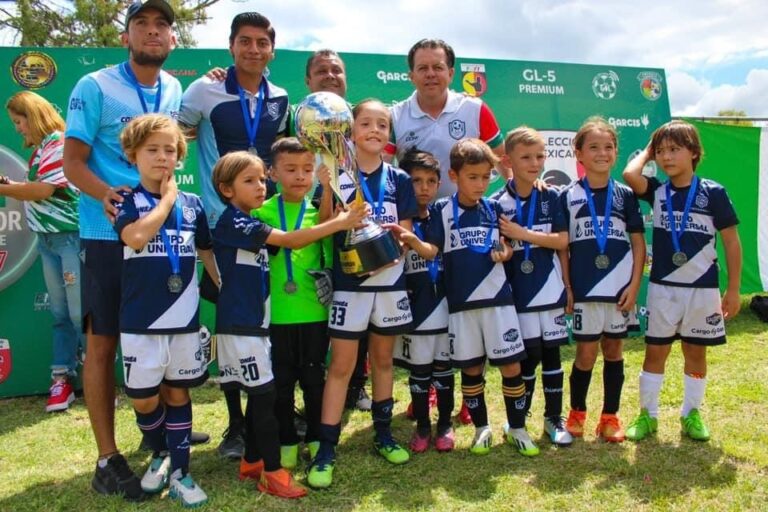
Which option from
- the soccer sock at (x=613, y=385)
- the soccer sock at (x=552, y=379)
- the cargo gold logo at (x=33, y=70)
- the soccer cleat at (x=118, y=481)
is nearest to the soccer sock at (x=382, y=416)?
the soccer sock at (x=552, y=379)

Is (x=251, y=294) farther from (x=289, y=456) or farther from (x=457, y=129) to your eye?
(x=457, y=129)

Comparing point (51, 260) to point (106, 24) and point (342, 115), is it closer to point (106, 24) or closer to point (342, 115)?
point (342, 115)

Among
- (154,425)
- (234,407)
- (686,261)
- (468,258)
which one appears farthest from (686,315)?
(154,425)

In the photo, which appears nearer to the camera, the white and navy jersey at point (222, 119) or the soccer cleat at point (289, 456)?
the soccer cleat at point (289, 456)

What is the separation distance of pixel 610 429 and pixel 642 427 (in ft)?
0.69

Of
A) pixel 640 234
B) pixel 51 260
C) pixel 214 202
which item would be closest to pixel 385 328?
pixel 214 202

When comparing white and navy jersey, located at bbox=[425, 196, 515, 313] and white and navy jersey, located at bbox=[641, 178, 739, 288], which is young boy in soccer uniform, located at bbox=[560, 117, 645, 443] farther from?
white and navy jersey, located at bbox=[425, 196, 515, 313]

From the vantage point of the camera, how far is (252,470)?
3053 millimetres

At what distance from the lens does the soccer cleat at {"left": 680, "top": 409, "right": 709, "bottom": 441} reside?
3.52 meters

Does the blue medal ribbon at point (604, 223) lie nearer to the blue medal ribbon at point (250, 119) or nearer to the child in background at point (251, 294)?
the child in background at point (251, 294)

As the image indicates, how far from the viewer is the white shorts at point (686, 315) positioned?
136 inches

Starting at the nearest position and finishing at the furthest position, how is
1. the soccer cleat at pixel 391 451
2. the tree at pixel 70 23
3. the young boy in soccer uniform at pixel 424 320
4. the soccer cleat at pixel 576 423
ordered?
1. the soccer cleat at pixel 391 451
2. the young boy in soccer uniform at pixel 424 320
3. the soccer cleat at pixel 576 423
4. the tree at pixel 70 23

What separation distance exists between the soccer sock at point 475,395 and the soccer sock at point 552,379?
0.40m

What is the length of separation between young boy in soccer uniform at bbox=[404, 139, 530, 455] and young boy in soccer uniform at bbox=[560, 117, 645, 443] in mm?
478
